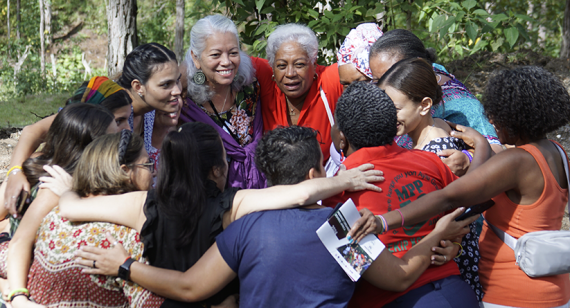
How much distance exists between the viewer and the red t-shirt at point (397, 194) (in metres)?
1.96

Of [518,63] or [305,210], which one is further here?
[518,63]

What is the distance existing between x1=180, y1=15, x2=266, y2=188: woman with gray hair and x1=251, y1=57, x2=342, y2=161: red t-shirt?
0.43 ft

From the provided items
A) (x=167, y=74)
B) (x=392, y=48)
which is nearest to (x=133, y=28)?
(x=167, y=74)

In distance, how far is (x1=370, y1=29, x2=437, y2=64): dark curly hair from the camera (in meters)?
2.94

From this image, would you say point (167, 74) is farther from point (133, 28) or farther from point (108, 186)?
point (133, 28)

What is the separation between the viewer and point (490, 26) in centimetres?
365

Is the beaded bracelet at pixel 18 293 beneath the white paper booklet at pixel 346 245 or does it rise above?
beneath

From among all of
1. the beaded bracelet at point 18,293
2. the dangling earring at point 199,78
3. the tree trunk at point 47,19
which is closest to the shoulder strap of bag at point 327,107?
the dangling earring at point 199,78

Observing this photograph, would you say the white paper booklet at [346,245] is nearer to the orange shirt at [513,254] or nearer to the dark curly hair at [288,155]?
the dark curly hair at [288,155]

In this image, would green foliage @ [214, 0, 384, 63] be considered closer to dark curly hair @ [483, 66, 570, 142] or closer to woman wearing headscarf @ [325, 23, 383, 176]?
woman wearing headscarf @ [325, 23, 383, 176]

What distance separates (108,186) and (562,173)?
1.99 m

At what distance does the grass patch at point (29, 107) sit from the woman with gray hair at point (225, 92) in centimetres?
661

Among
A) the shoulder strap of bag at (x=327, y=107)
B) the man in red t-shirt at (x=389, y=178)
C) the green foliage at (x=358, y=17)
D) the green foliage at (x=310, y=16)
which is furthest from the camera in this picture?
the green foliage at (x=310, y=16)

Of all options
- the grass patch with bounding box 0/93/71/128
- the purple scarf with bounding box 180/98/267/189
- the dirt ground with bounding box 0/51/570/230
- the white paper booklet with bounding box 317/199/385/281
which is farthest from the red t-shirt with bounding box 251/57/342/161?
the grass patch with bounding box 0/93/71/128
